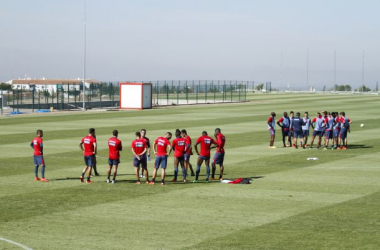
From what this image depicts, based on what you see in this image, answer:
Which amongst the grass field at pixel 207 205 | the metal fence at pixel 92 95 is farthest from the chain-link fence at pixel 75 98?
the grass field at pixel 207 205

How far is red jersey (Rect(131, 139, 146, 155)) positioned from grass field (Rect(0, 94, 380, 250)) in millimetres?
1192

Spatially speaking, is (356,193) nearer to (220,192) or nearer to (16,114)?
(220,192)

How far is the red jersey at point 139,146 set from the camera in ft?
74.2

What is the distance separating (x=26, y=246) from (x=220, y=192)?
8.25 m

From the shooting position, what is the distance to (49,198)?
20266 mm

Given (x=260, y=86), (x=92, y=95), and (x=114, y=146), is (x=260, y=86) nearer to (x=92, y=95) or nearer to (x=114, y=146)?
Result: (x=92, y=95)

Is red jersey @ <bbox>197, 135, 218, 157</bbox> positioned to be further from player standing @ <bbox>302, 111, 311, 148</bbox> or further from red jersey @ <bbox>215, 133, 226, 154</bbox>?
player standing @ <bbox>302, 111, 311, 148</bbox>

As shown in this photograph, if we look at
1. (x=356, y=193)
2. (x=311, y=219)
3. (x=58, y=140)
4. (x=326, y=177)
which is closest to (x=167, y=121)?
(x=58, y=140)

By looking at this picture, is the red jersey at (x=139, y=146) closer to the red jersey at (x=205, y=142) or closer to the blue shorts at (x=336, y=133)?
the red jersey at (x=205, y=142)

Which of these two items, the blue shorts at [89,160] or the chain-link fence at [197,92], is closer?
the blue shorts at [89,160]

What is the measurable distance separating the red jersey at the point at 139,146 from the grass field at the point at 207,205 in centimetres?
119

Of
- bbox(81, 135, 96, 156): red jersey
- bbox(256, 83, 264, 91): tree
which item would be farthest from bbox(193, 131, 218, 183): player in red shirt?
bbox(256, 83, 264, 91): tree

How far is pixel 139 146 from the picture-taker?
22750 mm

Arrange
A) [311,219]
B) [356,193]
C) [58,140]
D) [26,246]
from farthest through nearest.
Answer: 1. [58,140]
2. [356,193]
3. [311,219]
4. [26,246]
